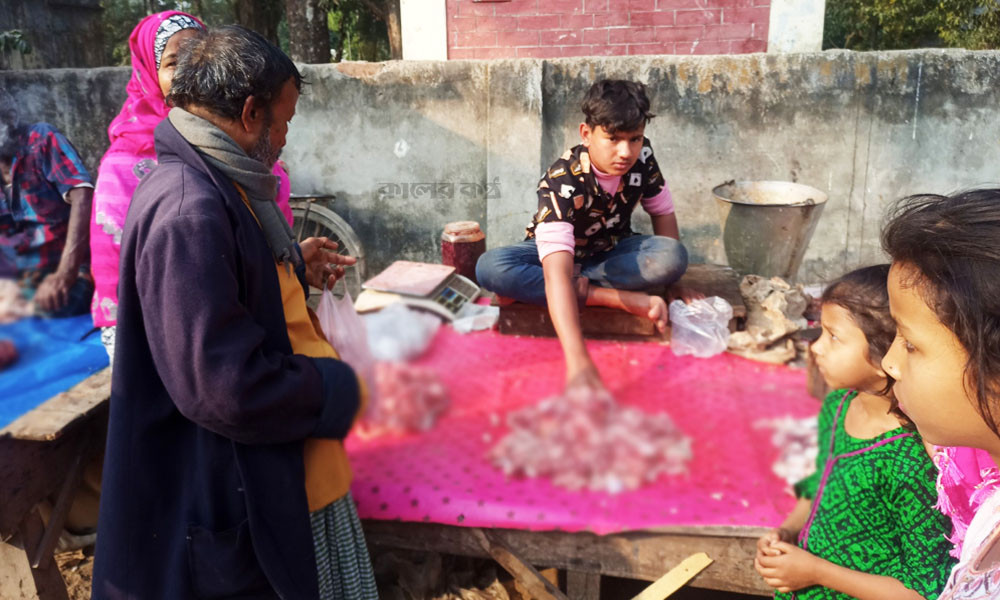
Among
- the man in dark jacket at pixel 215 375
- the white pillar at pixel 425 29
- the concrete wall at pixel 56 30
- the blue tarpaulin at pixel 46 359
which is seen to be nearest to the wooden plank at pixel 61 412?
the blue tarpaulin at pixel 46 359

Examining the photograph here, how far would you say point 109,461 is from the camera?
132cm


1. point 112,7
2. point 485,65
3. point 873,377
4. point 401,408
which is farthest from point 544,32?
point 112,7

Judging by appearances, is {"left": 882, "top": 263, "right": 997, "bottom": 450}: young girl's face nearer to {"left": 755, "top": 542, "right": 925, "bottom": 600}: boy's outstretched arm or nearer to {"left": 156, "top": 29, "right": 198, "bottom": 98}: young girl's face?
{"left": 755, "top": 542, "right": 925, "bottom": 600}: boy's outstretched arm

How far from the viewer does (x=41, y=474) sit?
6.41ft

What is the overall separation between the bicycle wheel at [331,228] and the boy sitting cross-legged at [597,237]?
2.13 meters

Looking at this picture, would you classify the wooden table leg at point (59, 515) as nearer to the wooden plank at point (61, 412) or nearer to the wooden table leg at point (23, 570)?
the wooden table leg at point (23, 570)

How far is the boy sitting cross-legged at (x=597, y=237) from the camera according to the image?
2555 mm

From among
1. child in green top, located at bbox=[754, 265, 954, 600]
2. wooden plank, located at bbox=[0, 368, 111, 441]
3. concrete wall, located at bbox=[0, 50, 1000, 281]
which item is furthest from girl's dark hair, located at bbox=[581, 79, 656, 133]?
concrete wall, located at bbox=[0, 50, 1000, 281]

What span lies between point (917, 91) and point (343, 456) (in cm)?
433

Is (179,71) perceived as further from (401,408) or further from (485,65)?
(485,65)

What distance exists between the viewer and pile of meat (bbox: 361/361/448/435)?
1752 millimetres

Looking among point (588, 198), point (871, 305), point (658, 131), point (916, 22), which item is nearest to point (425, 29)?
point (658, 131)

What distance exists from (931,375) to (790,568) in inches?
29.8

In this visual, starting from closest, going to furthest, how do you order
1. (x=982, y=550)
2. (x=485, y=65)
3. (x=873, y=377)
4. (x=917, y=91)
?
(x=982, y=550) < (x=873, y=377) < (x=917, y=91) < (x=485, y=65)
